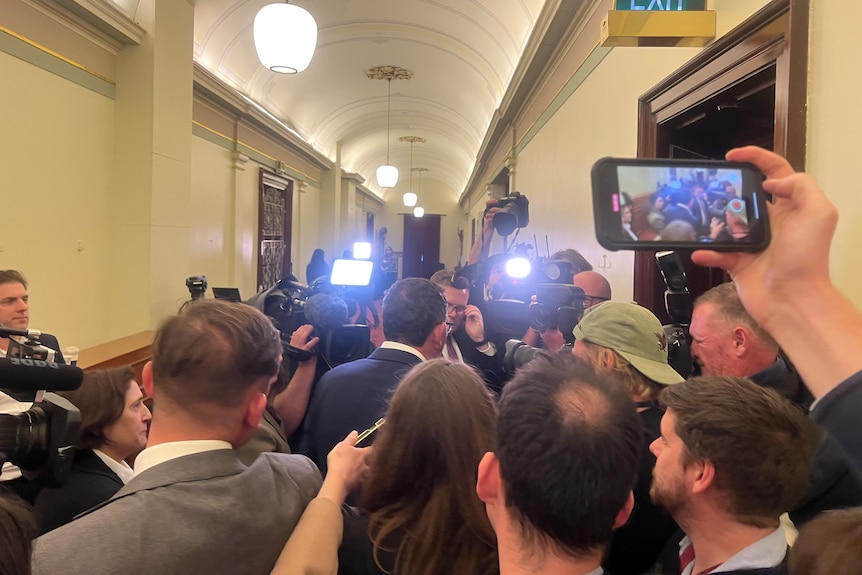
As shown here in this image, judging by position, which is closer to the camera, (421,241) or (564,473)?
(564,473)

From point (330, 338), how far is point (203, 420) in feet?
4.73

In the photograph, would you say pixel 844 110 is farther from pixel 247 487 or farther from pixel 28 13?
pixel 28 13

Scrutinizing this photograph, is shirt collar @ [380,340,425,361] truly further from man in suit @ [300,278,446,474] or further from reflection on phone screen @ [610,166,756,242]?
reflection on phone screen @ [610,166,756,242]

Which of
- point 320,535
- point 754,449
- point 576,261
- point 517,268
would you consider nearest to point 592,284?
point 576,261

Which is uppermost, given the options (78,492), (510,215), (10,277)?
(510,215)

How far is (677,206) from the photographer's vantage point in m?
0.86

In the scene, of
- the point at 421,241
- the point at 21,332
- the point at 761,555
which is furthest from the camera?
the point at 421,241

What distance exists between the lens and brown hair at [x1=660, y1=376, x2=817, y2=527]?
46.8 inches

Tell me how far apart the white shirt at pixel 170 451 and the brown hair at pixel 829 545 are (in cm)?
100

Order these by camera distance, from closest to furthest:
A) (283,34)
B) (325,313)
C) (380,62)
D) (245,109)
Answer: (325,313) → (283,34) → (245,109) → (380,62)

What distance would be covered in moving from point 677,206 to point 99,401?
183cm

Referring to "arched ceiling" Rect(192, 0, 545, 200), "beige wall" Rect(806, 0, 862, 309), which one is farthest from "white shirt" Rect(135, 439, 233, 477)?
"arched ceiling" Rect(192, 0, 545, 200)

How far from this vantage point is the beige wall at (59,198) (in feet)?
13.1

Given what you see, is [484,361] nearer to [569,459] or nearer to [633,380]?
[633,380]
